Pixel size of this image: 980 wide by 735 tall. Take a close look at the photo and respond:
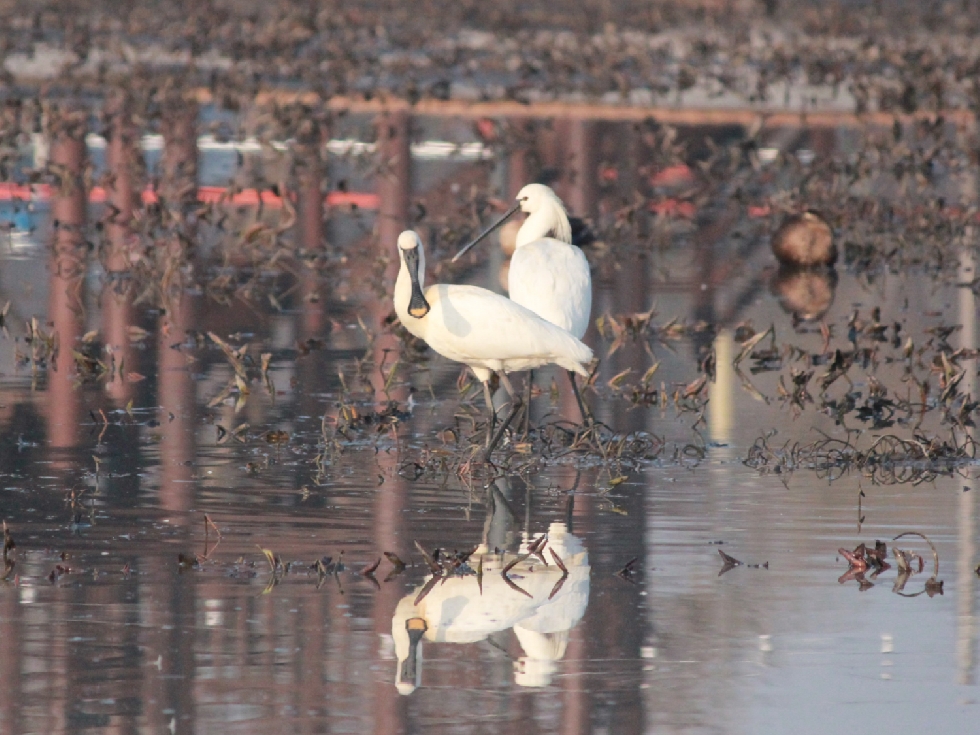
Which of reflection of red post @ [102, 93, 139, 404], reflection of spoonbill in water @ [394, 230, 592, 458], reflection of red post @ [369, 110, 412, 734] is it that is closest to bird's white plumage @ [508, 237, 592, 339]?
reflection of spoonbill in water @ [394, 230, 592, 458]

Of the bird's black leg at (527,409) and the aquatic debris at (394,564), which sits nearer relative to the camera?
the aquatic debris at (394,564)

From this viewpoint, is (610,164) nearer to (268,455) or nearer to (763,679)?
(268,455)

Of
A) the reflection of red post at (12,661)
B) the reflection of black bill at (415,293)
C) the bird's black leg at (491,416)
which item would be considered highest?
the reflection of black bill at (415,293)

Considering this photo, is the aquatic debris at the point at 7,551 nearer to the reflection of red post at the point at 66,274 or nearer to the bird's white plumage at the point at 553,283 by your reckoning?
the reflection of red post at the point at 66,274

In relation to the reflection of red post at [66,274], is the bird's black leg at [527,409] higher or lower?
lower

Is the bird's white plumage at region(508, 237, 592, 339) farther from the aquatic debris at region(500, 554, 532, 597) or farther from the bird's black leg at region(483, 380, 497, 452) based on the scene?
the aquatic debris at region(500, 554, 532, 597)

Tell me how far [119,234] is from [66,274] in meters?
2.07

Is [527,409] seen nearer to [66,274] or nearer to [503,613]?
[503,613]

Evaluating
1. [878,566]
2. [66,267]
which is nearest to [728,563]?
[878,566]

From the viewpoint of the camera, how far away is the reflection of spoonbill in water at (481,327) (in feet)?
33.4

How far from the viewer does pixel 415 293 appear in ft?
33.7

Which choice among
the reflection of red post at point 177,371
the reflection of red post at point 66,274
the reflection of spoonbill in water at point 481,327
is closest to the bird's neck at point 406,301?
the reflection of spoonbill in water at point 481,327

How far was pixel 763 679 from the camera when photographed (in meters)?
6.90

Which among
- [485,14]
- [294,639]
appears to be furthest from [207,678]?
[485,14]
